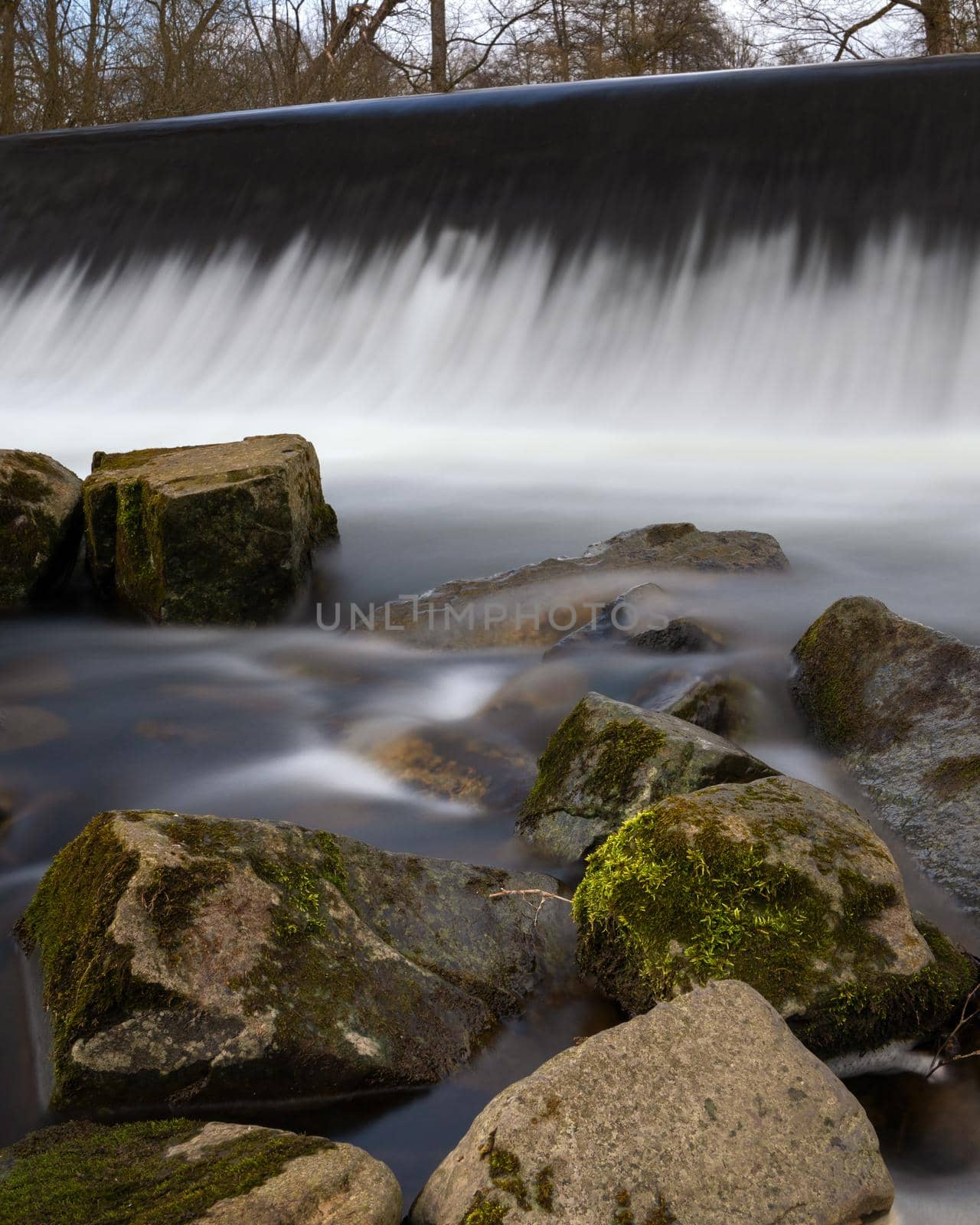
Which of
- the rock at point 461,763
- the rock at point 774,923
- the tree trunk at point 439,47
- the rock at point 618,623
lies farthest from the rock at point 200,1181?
the tree trunk at point 439,47

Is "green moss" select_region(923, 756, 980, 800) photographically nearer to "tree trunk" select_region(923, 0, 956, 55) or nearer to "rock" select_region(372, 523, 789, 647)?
"rock" select_region(372, 523, 789, 647)

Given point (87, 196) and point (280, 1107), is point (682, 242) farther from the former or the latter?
point (280, 1107)

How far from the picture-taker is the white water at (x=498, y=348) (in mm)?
7062

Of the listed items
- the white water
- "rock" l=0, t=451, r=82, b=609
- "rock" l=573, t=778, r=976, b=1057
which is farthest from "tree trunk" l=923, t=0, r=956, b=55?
"rock" l=573, t=778, r=976, b=1057

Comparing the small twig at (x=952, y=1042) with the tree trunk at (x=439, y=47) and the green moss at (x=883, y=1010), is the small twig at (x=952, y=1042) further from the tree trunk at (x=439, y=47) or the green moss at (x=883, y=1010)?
the tree trunk at (x=439, y=47)

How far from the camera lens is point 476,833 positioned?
9.12ft

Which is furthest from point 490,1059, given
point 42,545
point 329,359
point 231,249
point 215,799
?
point 231,249

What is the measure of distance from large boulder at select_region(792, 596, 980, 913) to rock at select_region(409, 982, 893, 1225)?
1.03 m

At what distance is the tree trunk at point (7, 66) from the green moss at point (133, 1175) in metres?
17.2

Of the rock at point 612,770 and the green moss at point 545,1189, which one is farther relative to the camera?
the rock at point 612,770

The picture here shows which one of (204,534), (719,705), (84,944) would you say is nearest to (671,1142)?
(84,944)

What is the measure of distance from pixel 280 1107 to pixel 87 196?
9.87 metres

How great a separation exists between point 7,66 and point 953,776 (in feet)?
57.3

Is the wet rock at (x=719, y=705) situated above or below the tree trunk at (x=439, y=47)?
below
